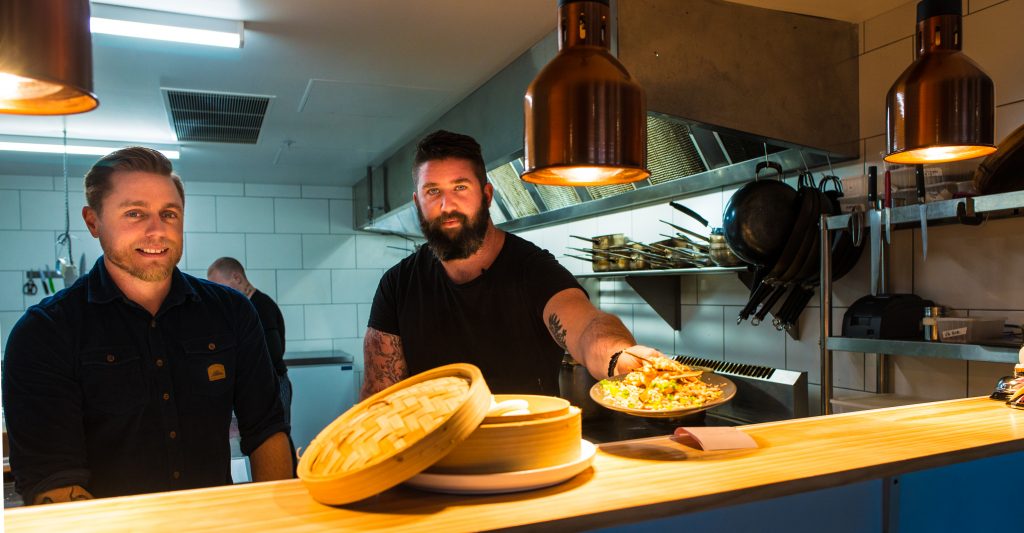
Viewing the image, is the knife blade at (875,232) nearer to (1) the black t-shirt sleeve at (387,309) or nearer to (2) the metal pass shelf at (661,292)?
(2) the metal pass shelf at (661,292)

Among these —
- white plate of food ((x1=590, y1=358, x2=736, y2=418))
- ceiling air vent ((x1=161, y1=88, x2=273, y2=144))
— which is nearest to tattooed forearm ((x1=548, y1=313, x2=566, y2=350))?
white plate of food ((x1=590, y1=358, x2=736, y2=418))

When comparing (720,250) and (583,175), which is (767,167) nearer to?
(720,250)

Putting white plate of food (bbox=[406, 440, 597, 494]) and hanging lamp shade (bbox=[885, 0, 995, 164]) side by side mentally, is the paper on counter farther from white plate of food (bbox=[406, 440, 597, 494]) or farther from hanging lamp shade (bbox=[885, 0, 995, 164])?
hanging lamp shade (bbox=[885, 0, 995, 164])

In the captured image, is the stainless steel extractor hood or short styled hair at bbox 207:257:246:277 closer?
the stainless steel extractor hood

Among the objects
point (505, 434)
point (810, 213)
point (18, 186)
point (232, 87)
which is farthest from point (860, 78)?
point (18, 186)

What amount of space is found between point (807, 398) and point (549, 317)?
4.53 ft

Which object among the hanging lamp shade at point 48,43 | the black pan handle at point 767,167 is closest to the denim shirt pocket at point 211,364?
the hanging lamp shade at point 48,43

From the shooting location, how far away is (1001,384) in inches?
68.3

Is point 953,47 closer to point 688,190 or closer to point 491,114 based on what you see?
point 688,190

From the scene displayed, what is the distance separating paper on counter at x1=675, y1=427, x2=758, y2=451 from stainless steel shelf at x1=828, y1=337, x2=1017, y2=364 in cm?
107

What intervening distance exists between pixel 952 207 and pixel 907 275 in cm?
59

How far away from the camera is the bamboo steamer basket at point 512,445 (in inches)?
38.4

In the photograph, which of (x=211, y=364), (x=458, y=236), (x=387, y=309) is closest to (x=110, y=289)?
(x=211, y=364)

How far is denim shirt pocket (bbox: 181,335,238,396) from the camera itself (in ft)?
5.85
